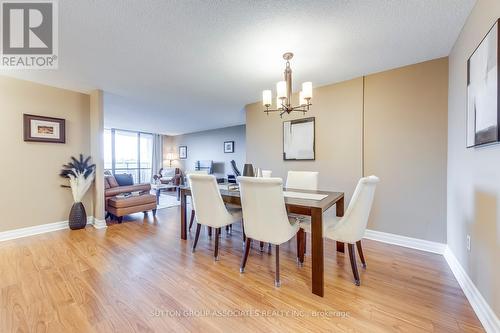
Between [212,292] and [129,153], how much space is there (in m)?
7.67

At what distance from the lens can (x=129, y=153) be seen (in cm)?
794

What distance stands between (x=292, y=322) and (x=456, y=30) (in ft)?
9.25

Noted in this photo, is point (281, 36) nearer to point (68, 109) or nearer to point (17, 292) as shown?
point (17, 292)

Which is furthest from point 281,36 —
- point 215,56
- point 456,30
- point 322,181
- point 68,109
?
point 68,109

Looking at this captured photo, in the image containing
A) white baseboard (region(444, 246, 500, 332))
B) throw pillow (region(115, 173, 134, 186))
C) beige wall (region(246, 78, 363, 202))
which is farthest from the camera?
throw pillow (region(115, 173, 134, 186))

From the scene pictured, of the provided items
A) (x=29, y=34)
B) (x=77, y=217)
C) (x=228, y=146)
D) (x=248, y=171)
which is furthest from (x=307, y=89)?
(x=228, y=146)

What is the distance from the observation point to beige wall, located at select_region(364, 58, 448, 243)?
8.03 feet

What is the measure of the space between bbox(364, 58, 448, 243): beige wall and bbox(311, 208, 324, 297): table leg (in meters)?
1.63

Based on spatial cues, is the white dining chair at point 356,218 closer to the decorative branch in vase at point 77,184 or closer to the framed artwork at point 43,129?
the decorative branch in vase at point 77,184

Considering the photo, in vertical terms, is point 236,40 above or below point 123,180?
above

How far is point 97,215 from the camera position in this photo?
137 inches

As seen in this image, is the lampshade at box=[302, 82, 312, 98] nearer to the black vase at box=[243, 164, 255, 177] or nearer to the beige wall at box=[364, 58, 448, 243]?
the black vase at box=[243, 164, 255, 177]

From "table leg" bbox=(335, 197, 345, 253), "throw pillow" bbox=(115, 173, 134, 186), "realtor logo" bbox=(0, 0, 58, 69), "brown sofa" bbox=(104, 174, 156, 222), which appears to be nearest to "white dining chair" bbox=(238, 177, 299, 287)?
"table leg" bbox=(335, 197, 345, 253)

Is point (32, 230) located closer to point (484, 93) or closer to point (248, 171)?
point (248, 171)
